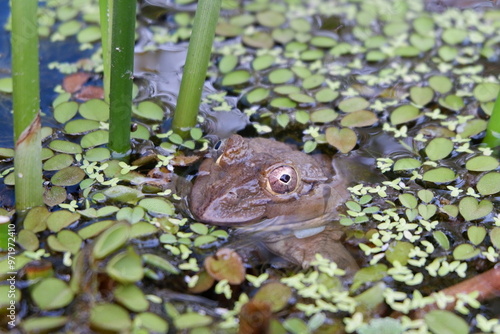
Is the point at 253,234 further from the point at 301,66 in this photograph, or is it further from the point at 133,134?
the point at 301,66

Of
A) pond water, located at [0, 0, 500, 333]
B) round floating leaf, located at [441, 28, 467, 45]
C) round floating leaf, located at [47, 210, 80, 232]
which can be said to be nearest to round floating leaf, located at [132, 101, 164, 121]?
pond water, located at [0, 0, 500, 333]

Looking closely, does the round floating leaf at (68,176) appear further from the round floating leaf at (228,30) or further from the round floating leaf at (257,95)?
the round floating leaf at (228,30)

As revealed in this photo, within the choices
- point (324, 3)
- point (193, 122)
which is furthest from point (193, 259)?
point (324, 3)

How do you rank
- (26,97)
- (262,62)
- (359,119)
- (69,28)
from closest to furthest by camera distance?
(26,97) → (359,119) → (262,62) → (69,28)

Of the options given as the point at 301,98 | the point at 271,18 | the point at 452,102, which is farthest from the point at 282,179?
the point at 271,18

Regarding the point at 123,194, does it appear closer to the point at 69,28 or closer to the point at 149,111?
the point at 149,111

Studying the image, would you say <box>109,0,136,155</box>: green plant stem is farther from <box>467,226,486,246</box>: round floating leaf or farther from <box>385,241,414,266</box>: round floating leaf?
<box>467,226,486,246</box>: round floating leaf
